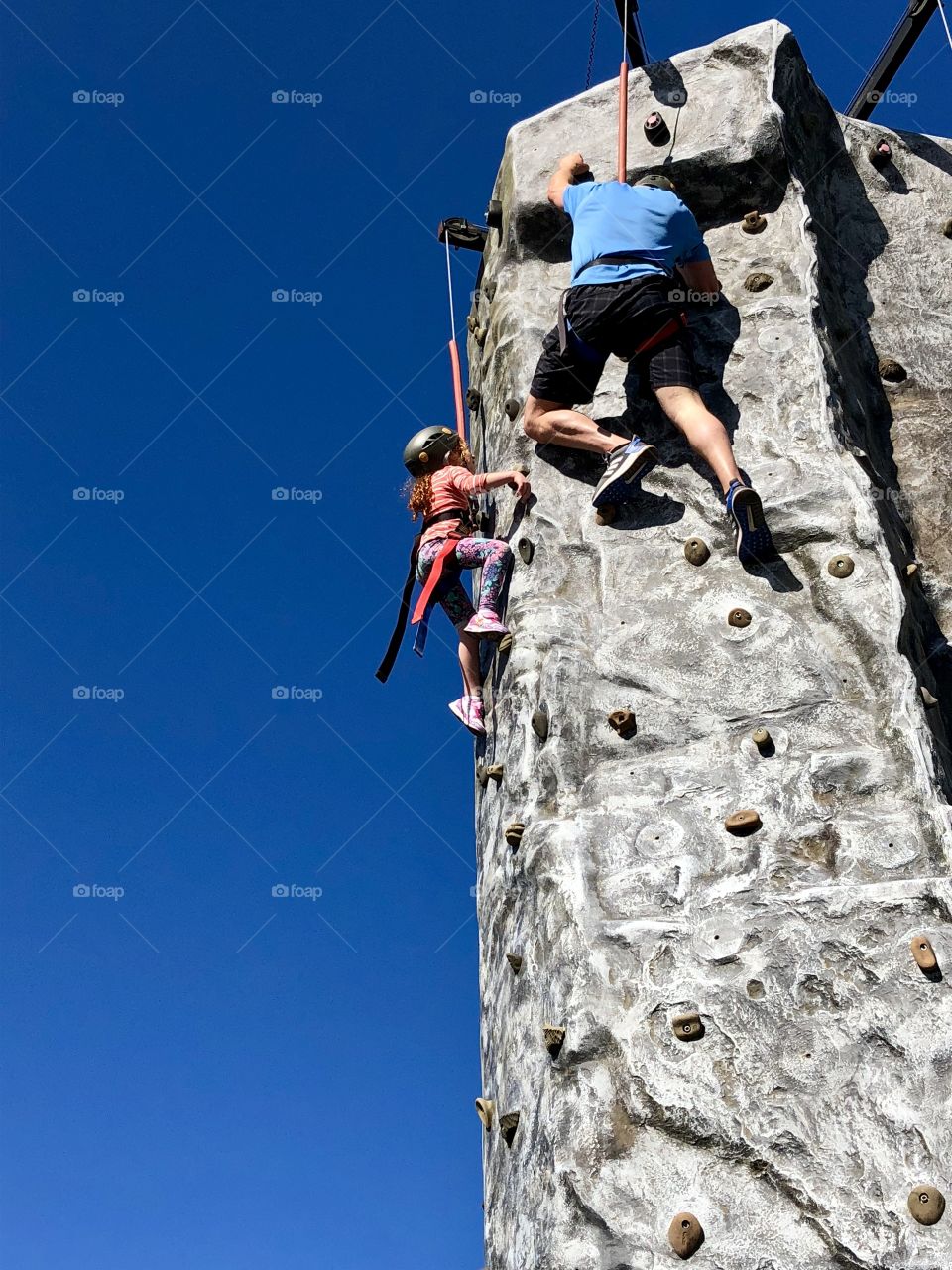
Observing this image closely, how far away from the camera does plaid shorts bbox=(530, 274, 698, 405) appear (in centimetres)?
543

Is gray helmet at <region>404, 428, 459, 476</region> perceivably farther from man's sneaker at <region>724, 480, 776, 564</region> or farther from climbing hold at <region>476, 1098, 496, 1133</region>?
climbing hold at <region>476, 1098, 496, 1133</region>

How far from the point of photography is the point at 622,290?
5.48 metres

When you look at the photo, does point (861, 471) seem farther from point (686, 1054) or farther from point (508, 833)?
point (686, 1054)

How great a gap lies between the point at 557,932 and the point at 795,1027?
887 mm

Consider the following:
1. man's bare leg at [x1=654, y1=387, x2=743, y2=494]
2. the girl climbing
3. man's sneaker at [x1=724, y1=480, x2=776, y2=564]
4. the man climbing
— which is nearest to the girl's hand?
the girl climbing

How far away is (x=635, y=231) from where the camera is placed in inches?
221

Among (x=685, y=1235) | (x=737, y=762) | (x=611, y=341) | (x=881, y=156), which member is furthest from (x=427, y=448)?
(x=685, y=1235)

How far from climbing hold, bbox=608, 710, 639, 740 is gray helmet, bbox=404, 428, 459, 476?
2008 mm

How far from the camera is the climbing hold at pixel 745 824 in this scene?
4438mm

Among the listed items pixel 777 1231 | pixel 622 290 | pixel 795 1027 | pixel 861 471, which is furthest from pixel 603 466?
pixel 777 1231

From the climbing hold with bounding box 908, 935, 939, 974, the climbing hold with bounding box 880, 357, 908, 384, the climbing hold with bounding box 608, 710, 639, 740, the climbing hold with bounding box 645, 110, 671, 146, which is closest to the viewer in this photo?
the climbing hold with bounding box 908, 935, 939, 974

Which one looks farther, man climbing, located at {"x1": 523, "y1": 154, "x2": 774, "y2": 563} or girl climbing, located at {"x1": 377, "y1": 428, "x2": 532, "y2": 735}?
girl climbing, located at {"x1": 377, "y1": 428, "x2": 532, "y2": 735}

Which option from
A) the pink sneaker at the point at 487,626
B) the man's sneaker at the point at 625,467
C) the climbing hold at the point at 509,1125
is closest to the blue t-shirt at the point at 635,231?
the man's sneaker at the point at 625,467

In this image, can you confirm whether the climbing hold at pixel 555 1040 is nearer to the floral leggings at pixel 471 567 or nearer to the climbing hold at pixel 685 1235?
the climbing hold at pixel 685 1235
